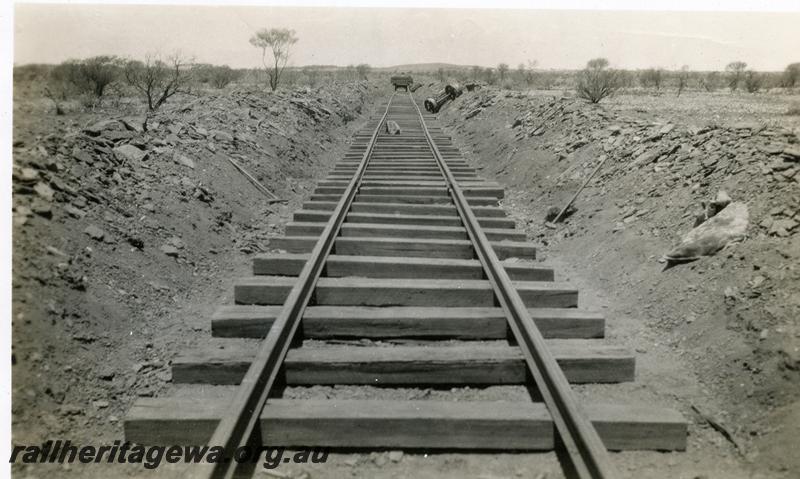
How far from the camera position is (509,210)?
7129 mm

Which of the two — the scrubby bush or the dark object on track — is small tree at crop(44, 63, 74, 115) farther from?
the scrubby bush

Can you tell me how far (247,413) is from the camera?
8.28 ft

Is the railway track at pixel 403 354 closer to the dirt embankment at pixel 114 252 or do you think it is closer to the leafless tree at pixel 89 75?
the dirt embankment at pixel 114 252

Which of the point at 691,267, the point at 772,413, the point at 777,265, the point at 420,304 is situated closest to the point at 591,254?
the point at 691,267

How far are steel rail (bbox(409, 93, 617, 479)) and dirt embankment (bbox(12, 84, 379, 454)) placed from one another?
86.3 inches

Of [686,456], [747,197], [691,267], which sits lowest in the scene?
[686,456]

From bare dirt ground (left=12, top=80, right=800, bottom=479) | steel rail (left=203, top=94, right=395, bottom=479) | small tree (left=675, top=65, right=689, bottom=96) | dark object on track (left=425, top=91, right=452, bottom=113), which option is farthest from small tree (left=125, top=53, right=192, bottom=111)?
small tree (left=675, top=65, right=689, bottom=96)

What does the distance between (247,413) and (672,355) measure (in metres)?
2.72

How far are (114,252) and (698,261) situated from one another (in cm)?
459

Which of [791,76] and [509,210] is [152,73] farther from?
[791,76]

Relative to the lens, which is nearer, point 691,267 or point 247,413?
point 247,413

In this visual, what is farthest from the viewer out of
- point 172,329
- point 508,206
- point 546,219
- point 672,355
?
point 508,206

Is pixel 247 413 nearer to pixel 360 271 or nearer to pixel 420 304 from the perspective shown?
pixel 420 304

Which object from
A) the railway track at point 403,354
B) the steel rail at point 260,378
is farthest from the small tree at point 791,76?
the steel rail at point 260,378
